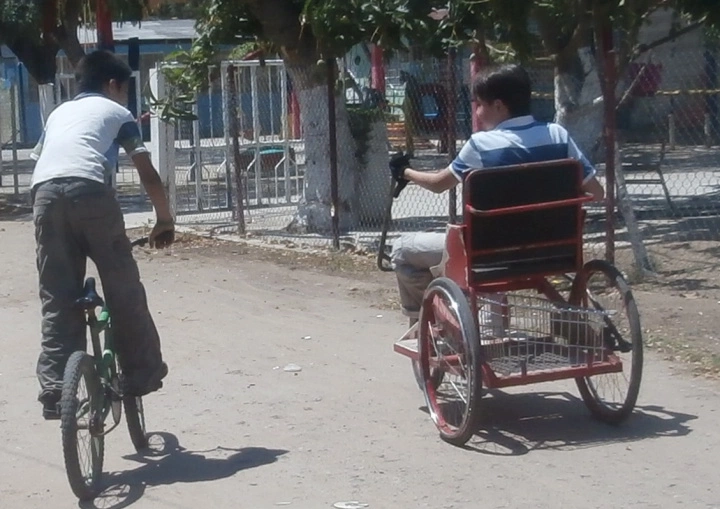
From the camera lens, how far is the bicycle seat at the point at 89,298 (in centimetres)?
560

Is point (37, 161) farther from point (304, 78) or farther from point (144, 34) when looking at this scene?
point (144, 34)

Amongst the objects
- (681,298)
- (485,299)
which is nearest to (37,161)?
(485,299)

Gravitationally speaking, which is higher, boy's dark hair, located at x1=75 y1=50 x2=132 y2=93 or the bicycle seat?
boy's dark hair, located at x1=75 y1=50 x2=132 y2=93

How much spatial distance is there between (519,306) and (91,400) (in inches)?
80.9

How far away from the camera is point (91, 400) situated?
219 inches

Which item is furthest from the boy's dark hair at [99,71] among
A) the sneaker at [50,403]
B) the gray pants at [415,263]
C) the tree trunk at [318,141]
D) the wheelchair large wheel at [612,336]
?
the tree trunk at [318,141]

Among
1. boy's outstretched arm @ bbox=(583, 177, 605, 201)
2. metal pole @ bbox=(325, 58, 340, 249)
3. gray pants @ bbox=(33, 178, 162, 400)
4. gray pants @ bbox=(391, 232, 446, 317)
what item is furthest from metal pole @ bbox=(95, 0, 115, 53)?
boy's outstretched arm @ bbox=(583, 177, 605, 201)

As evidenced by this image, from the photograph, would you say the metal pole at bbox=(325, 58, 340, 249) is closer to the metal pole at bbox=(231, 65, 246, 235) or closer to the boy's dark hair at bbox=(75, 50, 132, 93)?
the metal pole at bbox=(231, 65, 246, 235)

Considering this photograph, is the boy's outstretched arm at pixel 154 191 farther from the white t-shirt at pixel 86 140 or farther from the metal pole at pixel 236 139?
the metal pole at pixel 236 139

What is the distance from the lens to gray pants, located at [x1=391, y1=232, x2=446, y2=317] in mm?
6754

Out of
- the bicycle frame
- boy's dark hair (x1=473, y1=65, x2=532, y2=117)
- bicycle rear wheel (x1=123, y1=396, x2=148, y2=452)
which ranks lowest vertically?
bicycle rear wheel (x1=123, y1=396, x2=148, y2=452)

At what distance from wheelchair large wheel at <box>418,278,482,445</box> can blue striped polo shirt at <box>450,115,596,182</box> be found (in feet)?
1.92

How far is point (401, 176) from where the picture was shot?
644cm

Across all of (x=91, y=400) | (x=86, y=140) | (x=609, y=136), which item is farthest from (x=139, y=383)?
(x=609, y=136)
